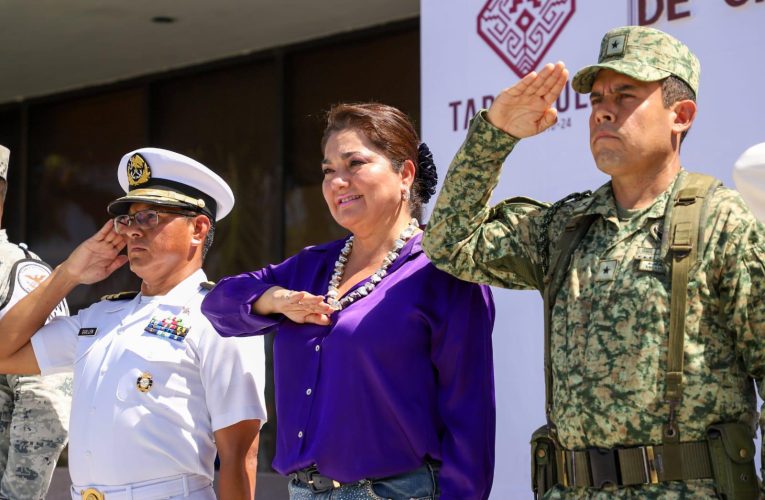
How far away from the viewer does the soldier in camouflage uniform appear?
3.86m

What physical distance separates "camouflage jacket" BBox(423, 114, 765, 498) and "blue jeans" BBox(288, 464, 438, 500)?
1.54ft

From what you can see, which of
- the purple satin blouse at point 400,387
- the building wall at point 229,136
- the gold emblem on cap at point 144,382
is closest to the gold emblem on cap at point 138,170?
the gold emblem on cap at point 144,382

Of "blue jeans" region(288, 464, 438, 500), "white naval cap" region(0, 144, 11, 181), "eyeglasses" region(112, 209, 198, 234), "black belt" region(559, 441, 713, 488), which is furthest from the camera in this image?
"white naval cap" region(0, 144, 11, 181)

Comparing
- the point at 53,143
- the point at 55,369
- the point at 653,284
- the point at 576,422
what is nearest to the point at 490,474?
the point at 576,422

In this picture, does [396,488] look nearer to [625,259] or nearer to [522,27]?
[625,259]

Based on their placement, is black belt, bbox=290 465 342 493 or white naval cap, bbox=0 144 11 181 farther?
white naval cap, bbox=0 144 11 181

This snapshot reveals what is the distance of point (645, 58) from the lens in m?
2.49

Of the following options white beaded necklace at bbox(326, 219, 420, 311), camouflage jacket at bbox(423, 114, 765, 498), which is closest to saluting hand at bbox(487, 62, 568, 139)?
camouflage jacket at bbox(423, 114, 765, 498)

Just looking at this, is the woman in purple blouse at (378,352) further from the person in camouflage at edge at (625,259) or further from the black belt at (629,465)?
the black belt at (629,465)

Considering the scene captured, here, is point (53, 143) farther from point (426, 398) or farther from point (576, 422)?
point (576, 422)

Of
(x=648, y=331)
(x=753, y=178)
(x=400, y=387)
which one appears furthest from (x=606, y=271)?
(x=400, y=387)

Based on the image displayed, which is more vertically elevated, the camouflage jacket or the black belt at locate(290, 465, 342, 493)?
the camouflage jacket

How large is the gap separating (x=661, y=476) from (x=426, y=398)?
0.73 m

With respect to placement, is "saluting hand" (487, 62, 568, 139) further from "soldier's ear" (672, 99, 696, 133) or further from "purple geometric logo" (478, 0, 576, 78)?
"purple geometric logo" (478, 0, 576, 78)
